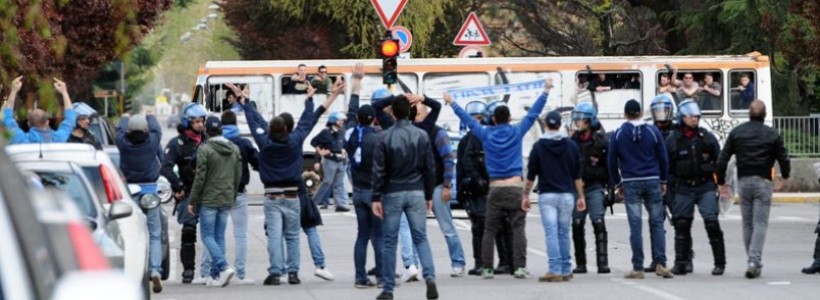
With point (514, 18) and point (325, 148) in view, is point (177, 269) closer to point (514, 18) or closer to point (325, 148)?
point (325, 148)

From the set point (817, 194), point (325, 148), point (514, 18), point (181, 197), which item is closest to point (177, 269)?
point (181, 197)

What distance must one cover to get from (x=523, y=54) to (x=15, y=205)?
4891 centimetres

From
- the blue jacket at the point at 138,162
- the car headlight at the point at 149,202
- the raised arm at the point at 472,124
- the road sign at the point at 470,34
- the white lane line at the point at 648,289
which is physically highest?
the road sign at the point at 470,34

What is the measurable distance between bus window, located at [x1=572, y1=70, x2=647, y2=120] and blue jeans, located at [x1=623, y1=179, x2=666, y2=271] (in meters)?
17.1

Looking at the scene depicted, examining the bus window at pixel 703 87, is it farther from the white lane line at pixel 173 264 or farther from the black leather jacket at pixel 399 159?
the black leather jacket at pixel 399 159

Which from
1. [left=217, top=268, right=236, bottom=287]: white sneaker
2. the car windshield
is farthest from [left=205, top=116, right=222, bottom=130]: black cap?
the car windshield

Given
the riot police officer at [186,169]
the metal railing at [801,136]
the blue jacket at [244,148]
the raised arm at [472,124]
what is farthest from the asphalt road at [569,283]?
the metal railing at [801,136]

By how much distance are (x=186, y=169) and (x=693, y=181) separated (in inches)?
176

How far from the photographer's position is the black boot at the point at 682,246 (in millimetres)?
15336

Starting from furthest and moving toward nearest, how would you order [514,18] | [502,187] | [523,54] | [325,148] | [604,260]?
[523,54]
[514,18]
[325,148]
[604,260]
[502,187]

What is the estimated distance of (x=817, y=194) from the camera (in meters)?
32.0

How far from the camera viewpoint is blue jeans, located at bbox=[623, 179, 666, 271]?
15.1m

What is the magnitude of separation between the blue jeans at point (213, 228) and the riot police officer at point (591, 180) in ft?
10.6

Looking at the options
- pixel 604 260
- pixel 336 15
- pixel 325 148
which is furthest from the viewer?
pixel 336 15
